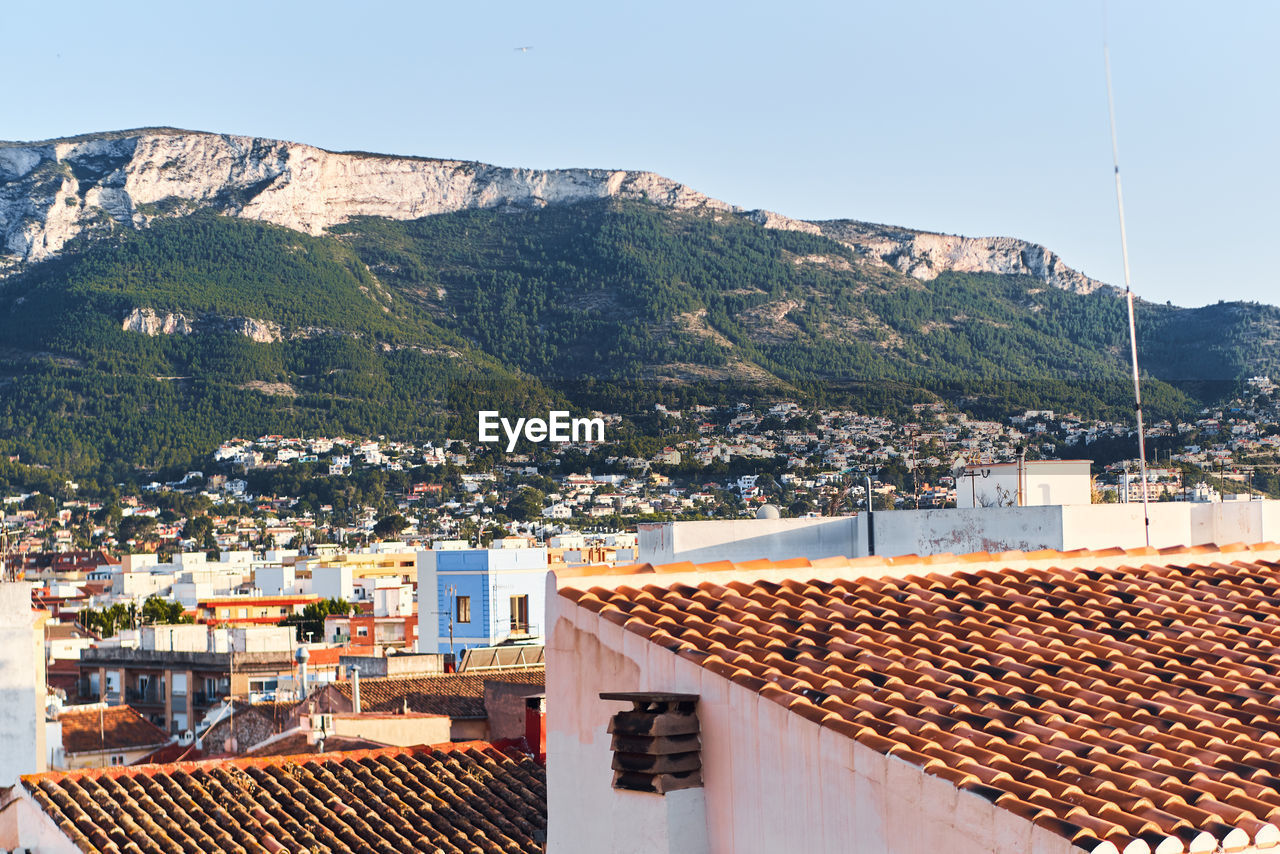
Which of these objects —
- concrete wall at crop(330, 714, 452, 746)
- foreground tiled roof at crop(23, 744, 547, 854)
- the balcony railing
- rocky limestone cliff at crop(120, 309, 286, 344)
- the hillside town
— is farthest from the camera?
rocky limestone cliff at crop(120, 309, 286, 344)

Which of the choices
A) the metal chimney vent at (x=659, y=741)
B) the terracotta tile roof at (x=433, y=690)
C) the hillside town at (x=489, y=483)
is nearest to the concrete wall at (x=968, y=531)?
the metal chimney vent at (x=659, y=741)

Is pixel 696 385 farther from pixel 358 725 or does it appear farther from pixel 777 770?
pixel 777 770

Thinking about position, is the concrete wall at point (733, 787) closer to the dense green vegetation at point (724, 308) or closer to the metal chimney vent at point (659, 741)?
the metal chimney vent at point (659, 741)

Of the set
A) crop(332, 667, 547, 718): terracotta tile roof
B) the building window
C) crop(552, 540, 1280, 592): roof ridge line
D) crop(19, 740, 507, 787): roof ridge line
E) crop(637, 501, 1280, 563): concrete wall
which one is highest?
crop(552, 540, 1280, 592): roof ridge line

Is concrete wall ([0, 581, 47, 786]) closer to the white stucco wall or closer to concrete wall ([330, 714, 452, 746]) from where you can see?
concrete wall ([330, 714, 452, 746])

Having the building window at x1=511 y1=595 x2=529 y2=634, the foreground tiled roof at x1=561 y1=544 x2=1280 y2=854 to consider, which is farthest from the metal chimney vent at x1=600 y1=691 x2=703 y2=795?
the building window at x1=511 y1=595 x2=529 y2=634

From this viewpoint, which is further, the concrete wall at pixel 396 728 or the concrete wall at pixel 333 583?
the concrete wall at pixel 333 583

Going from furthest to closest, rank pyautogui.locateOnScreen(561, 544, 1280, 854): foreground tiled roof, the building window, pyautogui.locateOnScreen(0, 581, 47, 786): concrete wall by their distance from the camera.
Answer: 1. the building window
2. pyautogui.locateOnScreen(0, 581, 47, 786): concrete wall
3. pyautogui.locateOnScreen(561, 544, 1280, 854): foreground tiled roof

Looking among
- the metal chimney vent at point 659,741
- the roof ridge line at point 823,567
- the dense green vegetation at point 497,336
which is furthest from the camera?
the dense green vegetation at point 497,336
